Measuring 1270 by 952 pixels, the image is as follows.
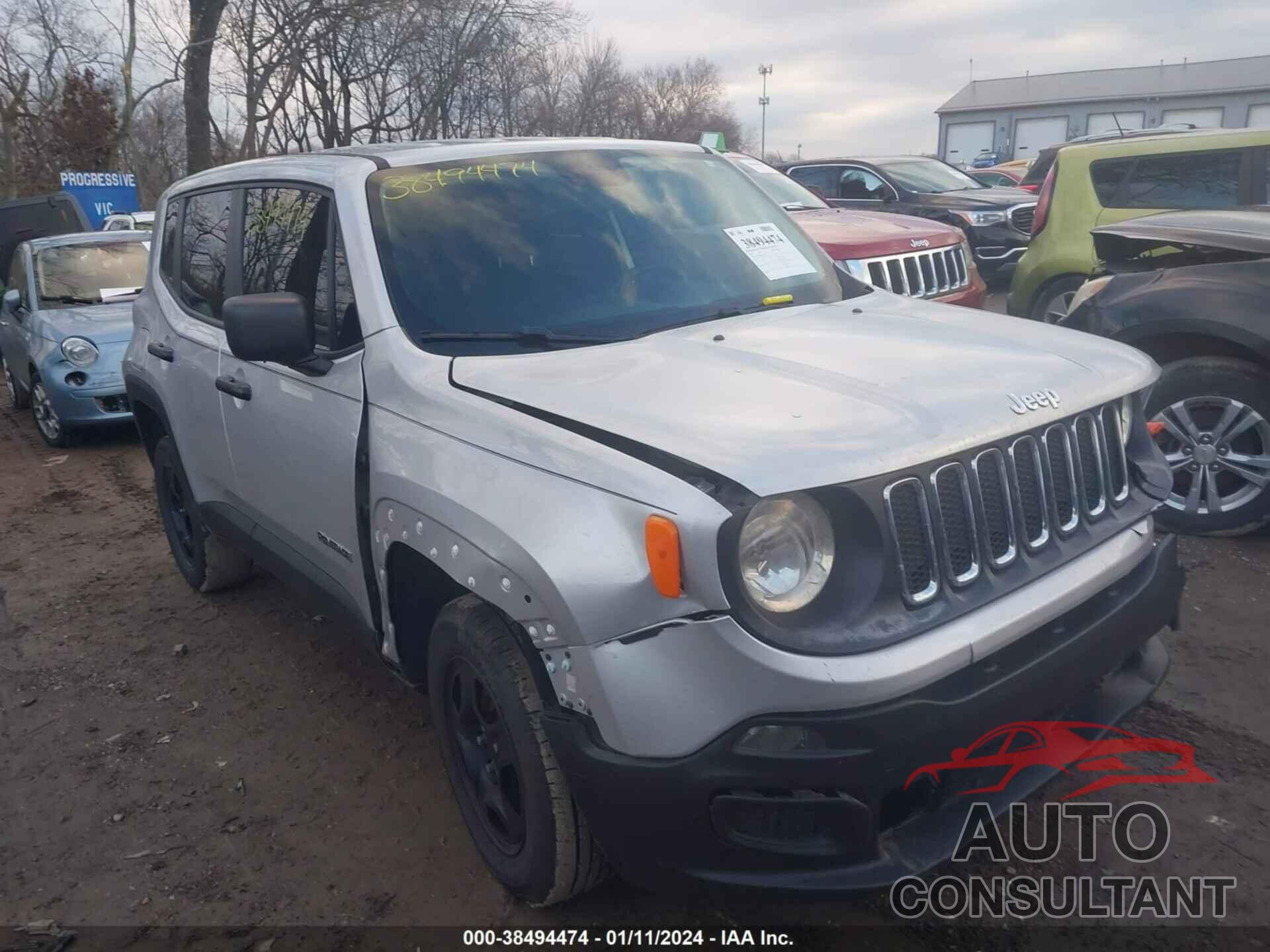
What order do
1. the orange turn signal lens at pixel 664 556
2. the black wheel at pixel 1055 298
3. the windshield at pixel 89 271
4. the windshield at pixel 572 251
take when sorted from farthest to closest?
1. the windshield at pixel 89 271
2. the black wheel at pixel 1055 298
3. the windshield at pixel 572 251
4. the orange turn signal lens at pixel 664 556

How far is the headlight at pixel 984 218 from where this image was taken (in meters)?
11.4

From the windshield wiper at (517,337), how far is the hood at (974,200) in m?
9.96

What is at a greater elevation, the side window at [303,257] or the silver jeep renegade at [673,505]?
the side window at [303,257]

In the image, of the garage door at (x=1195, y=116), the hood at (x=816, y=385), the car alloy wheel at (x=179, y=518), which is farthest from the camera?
the garage door at (x=1195, y=116)

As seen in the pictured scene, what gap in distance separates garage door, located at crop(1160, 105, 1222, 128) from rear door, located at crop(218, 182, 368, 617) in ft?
180

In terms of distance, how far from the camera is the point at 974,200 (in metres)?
11.8

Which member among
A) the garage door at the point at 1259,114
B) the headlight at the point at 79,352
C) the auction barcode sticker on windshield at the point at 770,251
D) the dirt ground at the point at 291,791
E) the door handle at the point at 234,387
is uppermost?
the garage door at the point at 1259,114

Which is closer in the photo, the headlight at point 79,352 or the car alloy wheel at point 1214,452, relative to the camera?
the car alloy wheel at point 1214,452

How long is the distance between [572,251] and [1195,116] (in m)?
57.7

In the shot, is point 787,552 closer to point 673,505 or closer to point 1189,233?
point 673,505

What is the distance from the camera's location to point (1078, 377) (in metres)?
2.53

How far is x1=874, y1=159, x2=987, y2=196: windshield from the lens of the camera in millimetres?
12352

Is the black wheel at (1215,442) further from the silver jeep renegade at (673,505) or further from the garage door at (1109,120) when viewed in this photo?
the garage door at (1109,120)

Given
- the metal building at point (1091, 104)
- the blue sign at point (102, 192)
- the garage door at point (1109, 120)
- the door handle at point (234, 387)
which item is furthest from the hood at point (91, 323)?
the garage door at point (1109, 120)
